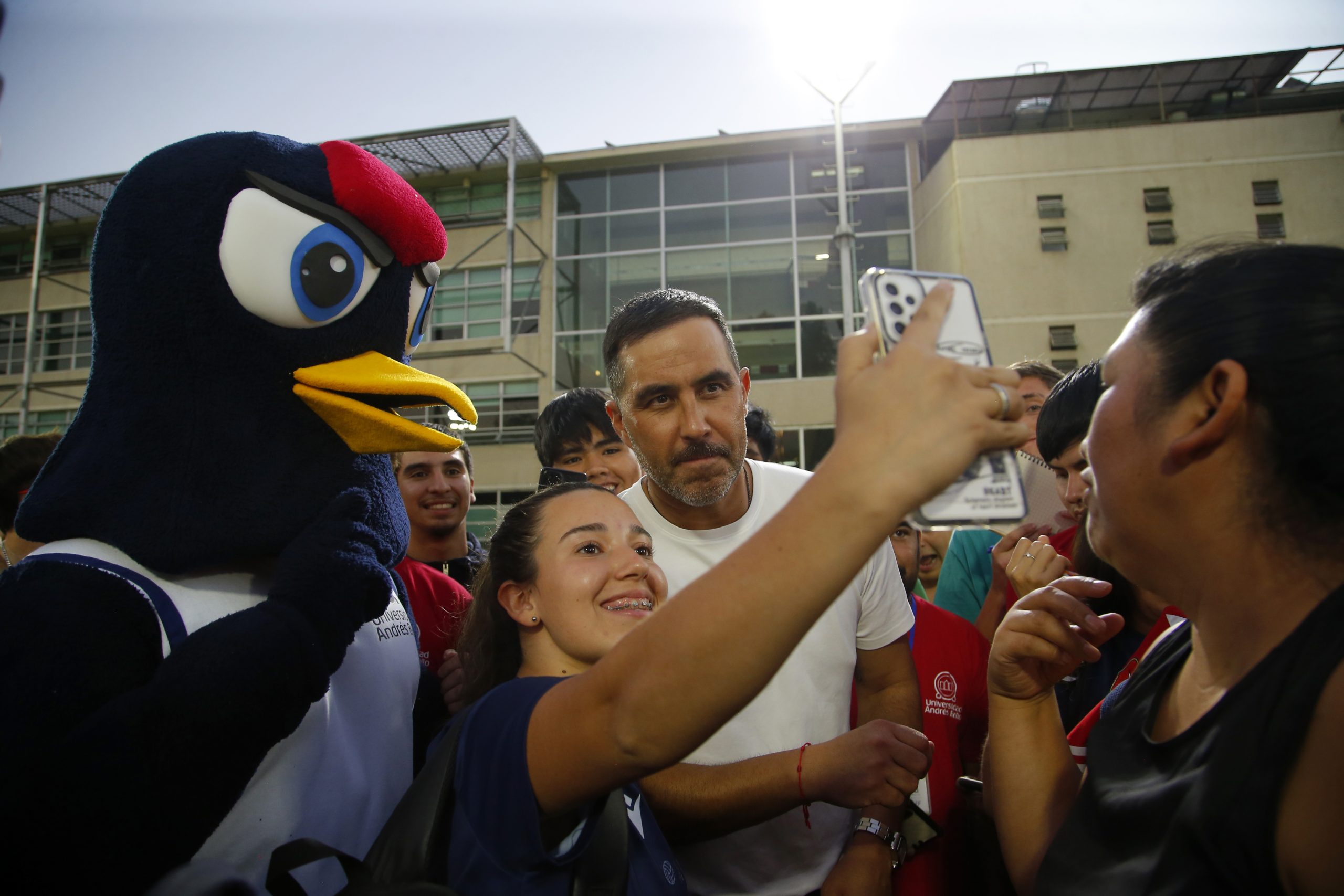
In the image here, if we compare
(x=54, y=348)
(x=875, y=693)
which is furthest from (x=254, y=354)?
(x=54, y=348)

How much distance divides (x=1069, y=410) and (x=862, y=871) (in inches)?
57.6

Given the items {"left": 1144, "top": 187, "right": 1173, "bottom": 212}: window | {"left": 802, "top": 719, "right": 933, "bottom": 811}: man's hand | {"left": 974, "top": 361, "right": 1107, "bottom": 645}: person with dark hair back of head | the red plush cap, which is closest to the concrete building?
{"left": 1144, "top": 187, "right": 1173, "bottom": 212}: window

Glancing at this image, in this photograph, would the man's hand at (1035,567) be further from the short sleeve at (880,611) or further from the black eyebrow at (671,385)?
the black eyebrow at (671,385)

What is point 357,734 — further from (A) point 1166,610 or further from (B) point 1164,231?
(B) point 1164,231

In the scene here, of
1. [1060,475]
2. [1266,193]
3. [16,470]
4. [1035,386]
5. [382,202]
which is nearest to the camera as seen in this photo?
[382,202]

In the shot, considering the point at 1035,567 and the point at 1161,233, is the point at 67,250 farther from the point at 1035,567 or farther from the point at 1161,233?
the point at 1161,233

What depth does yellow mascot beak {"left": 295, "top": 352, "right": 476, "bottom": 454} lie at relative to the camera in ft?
4.80

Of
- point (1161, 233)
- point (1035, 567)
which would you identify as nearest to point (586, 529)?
point (1035, 567)

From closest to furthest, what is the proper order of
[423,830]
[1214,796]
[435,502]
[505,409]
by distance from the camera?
[1214,796] < [423,830] < [435,502] < [505,409]

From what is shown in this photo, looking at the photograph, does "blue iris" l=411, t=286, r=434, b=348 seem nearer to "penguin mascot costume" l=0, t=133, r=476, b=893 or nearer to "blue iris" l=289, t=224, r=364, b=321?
A: "penguin mascot costume" l=0, t=133, r=476, b=893

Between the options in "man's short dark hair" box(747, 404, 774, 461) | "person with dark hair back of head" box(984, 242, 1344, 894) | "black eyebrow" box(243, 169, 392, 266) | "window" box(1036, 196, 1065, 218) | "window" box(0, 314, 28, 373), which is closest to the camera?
"person with dark hair back of head" box(984, 242, 1344, 894)

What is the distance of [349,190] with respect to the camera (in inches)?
58.9

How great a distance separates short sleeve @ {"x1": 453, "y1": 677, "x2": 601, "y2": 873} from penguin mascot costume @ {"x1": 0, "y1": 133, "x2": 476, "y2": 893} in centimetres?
27

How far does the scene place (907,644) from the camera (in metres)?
2.33
